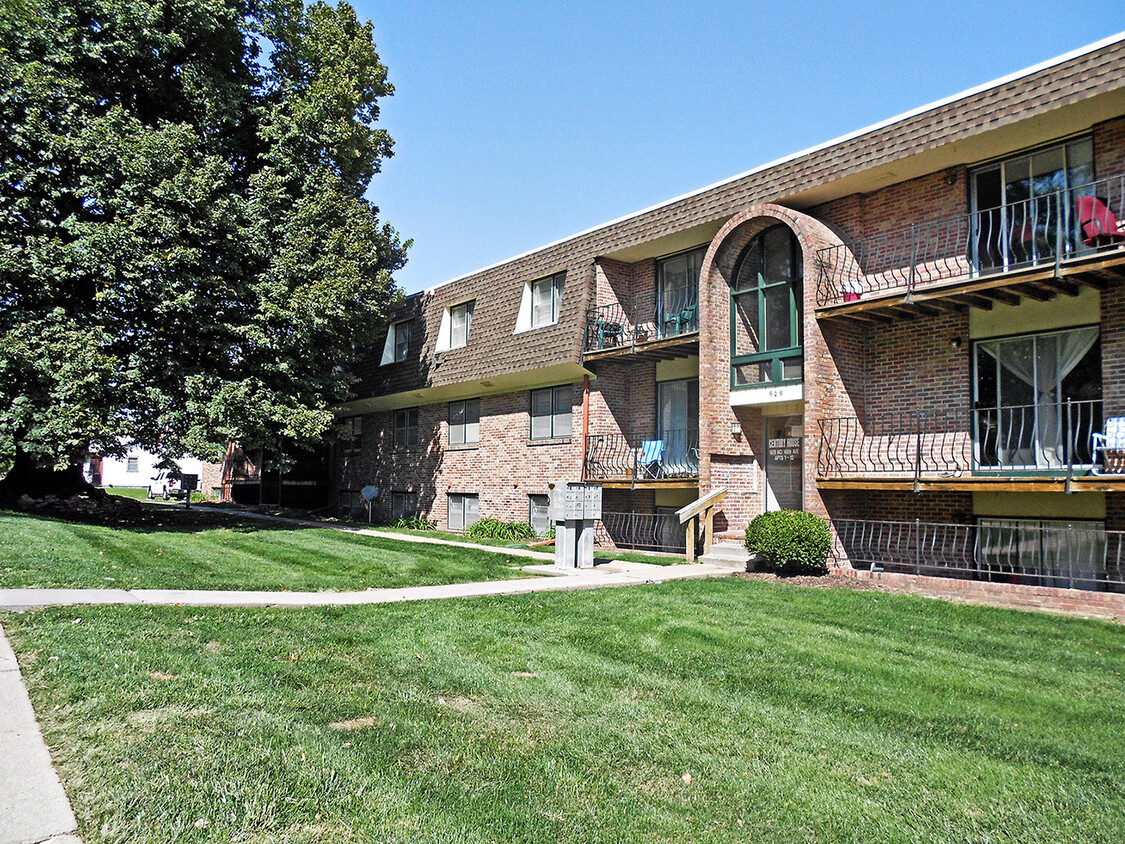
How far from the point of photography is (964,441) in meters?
12.0

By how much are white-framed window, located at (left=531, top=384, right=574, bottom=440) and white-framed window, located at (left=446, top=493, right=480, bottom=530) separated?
10.2 ft

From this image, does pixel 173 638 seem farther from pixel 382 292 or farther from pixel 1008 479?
pixel 382 292

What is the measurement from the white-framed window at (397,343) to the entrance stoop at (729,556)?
41.2ft

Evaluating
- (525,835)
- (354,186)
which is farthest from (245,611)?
(354,186)

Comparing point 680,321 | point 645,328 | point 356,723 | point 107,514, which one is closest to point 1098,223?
point 680,321

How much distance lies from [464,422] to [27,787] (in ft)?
60.3

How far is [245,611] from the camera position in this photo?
291 inches

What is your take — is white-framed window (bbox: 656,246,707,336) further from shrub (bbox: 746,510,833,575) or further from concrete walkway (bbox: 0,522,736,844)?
concrete walkway (bbox: 0,522,736,844)

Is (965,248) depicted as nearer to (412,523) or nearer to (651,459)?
(651,459)

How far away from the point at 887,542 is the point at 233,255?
14.2 meters

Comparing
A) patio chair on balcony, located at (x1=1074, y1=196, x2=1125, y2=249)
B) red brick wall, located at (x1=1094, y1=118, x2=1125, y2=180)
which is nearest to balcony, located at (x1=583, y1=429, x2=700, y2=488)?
patio chair on balcony, located at (x1=1074, y1=196, x2=1125, y2=249)

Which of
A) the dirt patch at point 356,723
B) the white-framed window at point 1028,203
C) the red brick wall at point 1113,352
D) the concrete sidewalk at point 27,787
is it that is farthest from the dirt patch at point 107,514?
the red brick wall at point 1113,352

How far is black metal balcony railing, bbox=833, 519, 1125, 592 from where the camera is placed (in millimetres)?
10438

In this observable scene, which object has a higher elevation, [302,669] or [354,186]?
[354,186]
